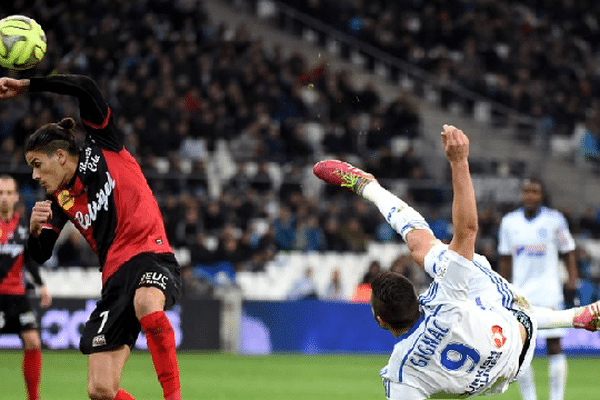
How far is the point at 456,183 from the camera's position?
531cm

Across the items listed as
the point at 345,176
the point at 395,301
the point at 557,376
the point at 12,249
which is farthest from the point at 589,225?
the point at 395,301

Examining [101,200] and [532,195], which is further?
[532,195]

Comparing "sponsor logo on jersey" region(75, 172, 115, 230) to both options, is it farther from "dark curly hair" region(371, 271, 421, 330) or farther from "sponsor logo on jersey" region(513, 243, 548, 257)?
"sponsor logo on jersey" region(513, 243, 548, 257)

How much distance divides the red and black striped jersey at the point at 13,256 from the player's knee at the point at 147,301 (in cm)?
467

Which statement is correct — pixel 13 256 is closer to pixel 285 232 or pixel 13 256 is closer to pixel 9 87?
pixel 9 87

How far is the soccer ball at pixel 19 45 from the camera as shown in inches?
274

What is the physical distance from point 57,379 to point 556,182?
14.3 metres

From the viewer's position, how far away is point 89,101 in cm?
682

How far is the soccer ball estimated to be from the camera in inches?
274

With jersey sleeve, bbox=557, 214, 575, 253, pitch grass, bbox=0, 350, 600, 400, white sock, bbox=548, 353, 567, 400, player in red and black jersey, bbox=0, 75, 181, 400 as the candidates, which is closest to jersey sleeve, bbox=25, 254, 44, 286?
pitch grass, bbox=0, 350, 600, 400

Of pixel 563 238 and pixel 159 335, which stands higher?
pixel 563 238

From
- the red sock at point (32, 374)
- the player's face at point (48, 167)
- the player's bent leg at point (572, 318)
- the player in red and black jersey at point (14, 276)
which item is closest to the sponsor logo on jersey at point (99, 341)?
the player's face at point (48, 167)

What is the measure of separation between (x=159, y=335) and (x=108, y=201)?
0.93 m

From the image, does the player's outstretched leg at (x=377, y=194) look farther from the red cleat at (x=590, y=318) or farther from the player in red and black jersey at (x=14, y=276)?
the player in red and black jersey at (x=14, y=276)
